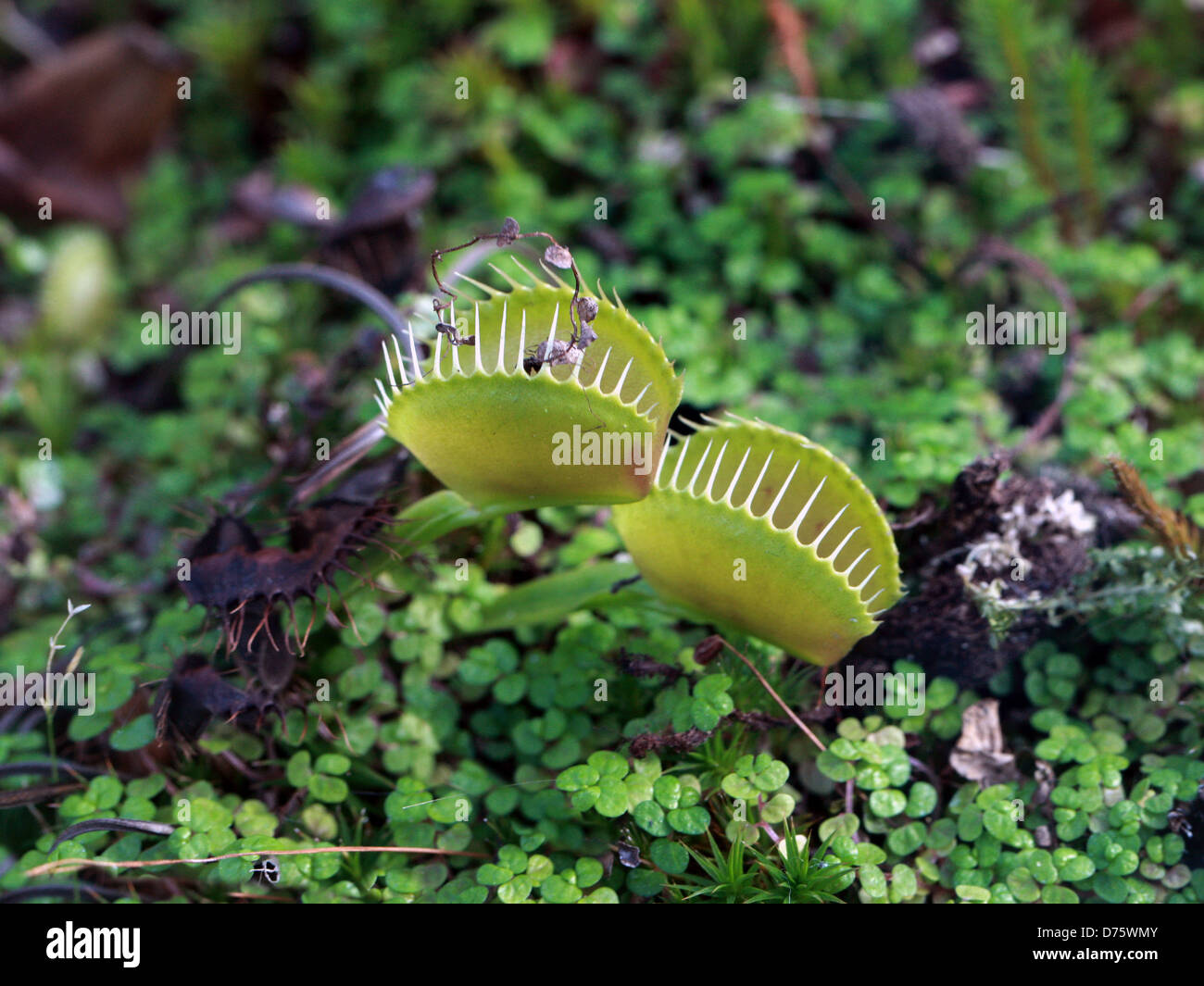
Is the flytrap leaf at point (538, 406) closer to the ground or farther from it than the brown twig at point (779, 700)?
farther from it

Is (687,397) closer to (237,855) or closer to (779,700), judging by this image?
(779,700)

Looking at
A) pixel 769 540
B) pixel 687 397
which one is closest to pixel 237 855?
pixel 769 540

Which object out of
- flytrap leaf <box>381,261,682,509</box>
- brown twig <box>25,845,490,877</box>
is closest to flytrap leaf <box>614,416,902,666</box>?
flytrap leaf <box>381,261,682,509</box>

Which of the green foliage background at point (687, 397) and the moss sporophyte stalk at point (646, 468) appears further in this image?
the green foliage background at point (687, 397)

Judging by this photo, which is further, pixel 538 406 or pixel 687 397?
pixel 687 397

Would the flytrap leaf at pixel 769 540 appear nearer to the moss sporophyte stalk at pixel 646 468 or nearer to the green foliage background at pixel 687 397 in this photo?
the moss sporophyte stalk at pixel 646 468

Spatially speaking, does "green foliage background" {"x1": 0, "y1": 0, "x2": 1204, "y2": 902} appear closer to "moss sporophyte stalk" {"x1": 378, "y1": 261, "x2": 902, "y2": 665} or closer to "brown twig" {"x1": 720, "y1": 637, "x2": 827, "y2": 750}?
"brown twig" {"x1": 720, "y1": 637, "x2": 827, "y2": 750}

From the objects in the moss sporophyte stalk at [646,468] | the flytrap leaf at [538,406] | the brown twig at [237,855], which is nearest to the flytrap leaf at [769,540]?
the moss sporophyte stalk at [646,468]
